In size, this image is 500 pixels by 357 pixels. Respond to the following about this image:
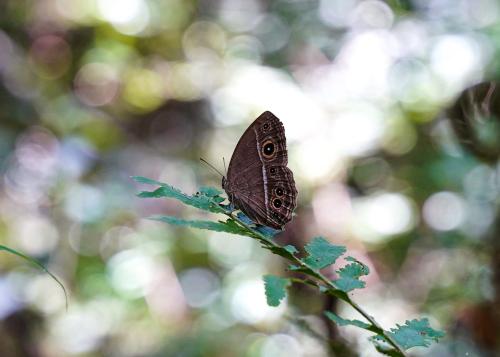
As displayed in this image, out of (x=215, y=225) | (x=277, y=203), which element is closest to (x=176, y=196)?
(x=215, y=225)

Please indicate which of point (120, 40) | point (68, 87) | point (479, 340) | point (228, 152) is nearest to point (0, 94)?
point (68, 87)

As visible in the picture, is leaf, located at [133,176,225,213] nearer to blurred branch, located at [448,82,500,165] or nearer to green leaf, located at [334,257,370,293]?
green leaf, located at [334,257,370,293]

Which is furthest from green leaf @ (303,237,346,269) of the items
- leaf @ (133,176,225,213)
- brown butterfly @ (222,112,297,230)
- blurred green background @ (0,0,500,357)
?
blurred green background @ (0,0,500,357)

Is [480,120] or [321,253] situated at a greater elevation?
[321,253]

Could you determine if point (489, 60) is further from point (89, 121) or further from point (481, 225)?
point (89, 121)

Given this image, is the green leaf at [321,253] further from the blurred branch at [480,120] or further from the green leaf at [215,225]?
the blurred branch at [480,120]

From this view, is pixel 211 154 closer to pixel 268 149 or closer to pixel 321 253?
pixel 268 149
